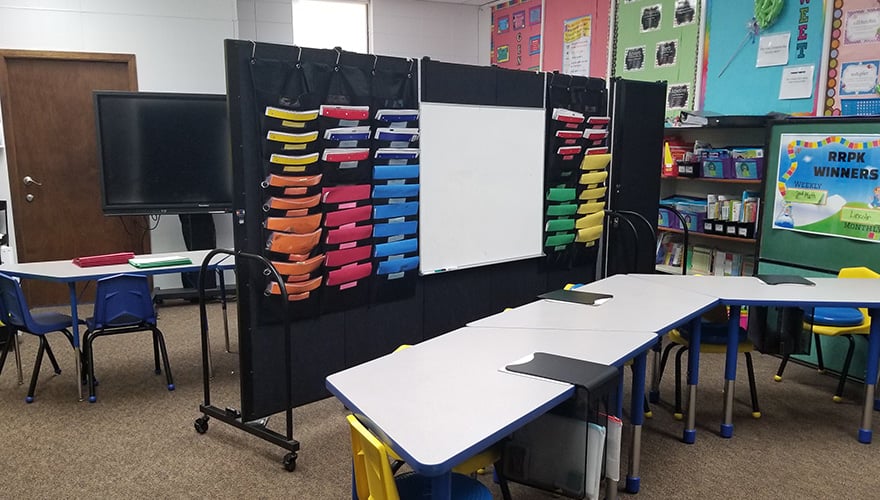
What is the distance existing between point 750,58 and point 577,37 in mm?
2070

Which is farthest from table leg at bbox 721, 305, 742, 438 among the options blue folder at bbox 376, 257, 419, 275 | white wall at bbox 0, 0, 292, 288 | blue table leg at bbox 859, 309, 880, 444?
white wall at bbox 0, 0, 292, 288

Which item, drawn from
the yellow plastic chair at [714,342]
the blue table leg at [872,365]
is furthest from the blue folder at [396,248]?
the blue table leg at [872,365]

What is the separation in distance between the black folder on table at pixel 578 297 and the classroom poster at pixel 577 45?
159 inches

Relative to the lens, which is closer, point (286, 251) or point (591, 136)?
point (286, 251)

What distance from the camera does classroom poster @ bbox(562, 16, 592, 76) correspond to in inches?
254

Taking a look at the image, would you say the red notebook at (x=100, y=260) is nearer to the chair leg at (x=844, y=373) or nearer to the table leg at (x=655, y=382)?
the table leg at (x=655, y=382)

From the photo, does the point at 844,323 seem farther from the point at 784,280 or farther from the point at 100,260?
the point at 100,260

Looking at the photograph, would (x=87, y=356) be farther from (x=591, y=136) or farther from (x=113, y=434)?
(x=591, y=136)

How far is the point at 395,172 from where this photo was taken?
3320 millimetres

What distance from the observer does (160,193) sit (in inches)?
210

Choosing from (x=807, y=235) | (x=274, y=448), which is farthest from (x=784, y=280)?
(x=274, y=448)

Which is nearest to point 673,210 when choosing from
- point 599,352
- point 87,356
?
point 599,352

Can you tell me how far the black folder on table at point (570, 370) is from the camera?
1.96m

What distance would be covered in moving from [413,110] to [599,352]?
1.72m
